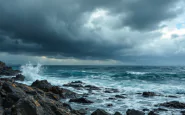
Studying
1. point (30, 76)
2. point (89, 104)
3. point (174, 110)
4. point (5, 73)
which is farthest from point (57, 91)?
point (5, 73)

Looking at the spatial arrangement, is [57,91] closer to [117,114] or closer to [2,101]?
[117,114]

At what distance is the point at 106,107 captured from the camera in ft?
42.5

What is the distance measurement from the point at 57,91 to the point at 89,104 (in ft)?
15.3

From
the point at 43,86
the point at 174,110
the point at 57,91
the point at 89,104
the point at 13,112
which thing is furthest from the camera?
the point at 43,86

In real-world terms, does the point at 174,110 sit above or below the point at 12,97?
below

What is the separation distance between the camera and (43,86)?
18.3 metres

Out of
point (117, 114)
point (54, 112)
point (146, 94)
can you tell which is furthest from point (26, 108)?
point (146, 94)

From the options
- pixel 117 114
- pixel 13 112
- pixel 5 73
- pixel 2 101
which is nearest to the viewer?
pixel 13 112

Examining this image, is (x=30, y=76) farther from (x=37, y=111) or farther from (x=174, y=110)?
(x=37, y=111)

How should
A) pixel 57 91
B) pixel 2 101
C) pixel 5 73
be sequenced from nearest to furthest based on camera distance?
pixel 2 101 → pixel 57 91 → pixel 5 73

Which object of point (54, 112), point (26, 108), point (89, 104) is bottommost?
point (89, 104)

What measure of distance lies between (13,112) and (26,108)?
0.42m

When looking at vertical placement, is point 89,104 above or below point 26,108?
below

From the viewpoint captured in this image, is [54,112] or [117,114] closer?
[54,112]
